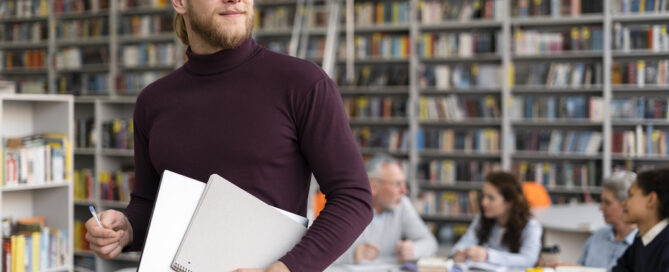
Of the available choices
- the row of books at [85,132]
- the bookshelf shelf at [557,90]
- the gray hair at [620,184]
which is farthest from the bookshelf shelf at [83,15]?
the gray hair at [620,184]

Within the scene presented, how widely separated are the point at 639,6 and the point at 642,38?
0.97 feet

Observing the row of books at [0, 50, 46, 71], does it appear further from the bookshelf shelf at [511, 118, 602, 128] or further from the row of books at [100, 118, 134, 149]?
the bookshelf shelf at [511, 118, 602, 128]

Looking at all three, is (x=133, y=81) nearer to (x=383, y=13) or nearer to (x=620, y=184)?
(x=383, y=13)

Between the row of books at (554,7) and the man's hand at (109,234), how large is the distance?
588 centimetres

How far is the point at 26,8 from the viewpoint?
823 cm

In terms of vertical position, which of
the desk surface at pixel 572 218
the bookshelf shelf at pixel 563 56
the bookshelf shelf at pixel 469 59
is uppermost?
the bookshelf shelf at pixel 563 56

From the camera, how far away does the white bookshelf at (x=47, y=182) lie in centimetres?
386

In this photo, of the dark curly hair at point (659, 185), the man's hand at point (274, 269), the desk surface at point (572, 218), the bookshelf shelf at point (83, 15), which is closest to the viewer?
the man's hand at point (274, 269)

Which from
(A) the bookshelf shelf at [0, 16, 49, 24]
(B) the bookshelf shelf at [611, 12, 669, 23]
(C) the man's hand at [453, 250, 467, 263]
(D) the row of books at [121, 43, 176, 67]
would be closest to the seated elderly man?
(C) the man's hand at [453, 250, 467, 263]

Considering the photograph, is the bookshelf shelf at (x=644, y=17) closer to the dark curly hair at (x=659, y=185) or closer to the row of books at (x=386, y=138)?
the row of books at (x=386, y=138)

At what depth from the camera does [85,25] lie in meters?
7.93

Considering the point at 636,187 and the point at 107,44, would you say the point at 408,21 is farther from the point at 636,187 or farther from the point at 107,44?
the point at 636,187

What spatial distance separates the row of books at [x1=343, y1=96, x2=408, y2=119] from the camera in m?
6.82

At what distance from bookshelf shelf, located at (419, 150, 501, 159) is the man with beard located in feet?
18.8
